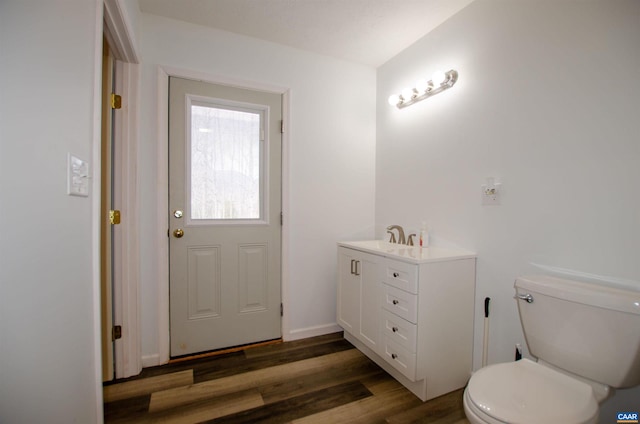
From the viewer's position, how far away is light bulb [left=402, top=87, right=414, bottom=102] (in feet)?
7.20

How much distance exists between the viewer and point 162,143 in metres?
1.97

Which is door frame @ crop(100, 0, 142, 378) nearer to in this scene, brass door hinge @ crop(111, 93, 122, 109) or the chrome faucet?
brass door hinge @ crop(111, 93, 122, 109)

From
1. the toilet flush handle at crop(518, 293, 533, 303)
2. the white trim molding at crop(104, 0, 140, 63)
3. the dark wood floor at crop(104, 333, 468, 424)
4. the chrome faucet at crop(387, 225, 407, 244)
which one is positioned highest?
the white trim molding at crop(104, 0, 140, 63)

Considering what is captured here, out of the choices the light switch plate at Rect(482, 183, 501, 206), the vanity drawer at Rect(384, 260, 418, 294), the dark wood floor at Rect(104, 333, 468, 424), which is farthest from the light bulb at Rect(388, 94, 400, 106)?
the dark wood floor at Rect(104, 333, 468, 424)

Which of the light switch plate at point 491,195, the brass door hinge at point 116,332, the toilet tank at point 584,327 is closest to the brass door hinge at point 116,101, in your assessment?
the brass door hinge at point 116,332

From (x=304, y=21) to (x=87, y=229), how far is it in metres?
1.89

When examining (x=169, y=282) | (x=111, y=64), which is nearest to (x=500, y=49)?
(x=111, y=64)

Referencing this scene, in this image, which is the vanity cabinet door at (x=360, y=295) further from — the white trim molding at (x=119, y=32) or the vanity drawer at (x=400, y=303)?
the white trim molding at (x=119, y=32)

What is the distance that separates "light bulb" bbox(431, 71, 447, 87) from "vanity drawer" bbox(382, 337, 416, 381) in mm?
1778

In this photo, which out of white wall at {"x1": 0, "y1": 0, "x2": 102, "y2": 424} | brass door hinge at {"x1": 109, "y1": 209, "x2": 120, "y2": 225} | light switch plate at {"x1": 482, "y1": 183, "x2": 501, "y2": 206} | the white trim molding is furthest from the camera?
brass door hinge at {"x1": 109, "y1": 209, "x2": 120, "y2": 225}

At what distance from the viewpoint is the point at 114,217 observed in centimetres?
180

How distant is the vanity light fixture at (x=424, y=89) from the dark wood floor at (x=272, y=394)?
201cm

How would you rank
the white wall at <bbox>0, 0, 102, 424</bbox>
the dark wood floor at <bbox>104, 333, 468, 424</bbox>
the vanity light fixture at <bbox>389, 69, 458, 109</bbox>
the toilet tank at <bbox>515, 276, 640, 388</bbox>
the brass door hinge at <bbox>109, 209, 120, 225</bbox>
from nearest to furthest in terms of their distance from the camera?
1. the white wall at <bbox>0, 0, 102, 424</bbox>
2. the toilet tank at <bbox>515, 276, 640, 388</bbox>
3. the dark wood floor at <bbox>104, 333, 468, 424</bbox>
4. the brass door hinge at <bbox>109, 209, 120, 225</bbox>
5. the vanity light fixture at <bbox>389, 69, 458, 109</bbox>

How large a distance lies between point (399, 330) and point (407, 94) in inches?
69.2
